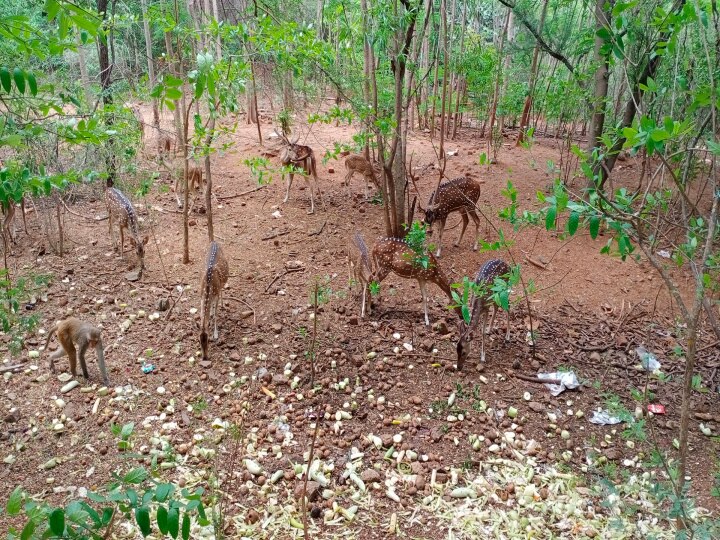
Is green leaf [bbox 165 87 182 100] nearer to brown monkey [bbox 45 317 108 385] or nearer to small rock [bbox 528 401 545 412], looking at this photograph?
brown monkey [bbox 45 317 108 385]

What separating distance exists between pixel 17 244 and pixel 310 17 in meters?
12.0

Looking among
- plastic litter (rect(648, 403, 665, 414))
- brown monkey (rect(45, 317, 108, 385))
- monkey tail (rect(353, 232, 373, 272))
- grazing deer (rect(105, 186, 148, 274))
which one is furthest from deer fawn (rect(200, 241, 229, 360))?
plastic litter (rect(648, 403, 665, 414))

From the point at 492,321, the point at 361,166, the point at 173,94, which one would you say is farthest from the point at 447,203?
the point at 173,94

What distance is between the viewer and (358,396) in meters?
4.86

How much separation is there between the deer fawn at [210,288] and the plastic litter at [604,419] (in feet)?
12.3

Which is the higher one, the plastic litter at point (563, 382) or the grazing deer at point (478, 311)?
the grazing deer at point (478, 311)

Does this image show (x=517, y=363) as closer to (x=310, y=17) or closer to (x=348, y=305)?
(x=348, y=305)

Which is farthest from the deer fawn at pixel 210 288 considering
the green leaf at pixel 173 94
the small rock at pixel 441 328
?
the green leaf at pixel 173 94

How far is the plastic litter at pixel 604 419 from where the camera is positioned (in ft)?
15.3

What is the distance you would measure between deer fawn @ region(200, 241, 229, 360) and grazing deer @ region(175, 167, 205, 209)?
133 inches

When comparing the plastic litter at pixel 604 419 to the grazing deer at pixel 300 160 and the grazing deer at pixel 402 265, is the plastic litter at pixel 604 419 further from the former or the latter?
the grazing deer at pixel 300 160

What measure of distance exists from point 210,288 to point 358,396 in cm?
190

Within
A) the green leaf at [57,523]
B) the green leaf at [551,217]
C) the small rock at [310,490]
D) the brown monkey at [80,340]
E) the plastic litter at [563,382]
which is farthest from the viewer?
the plastic litter at [563,382]

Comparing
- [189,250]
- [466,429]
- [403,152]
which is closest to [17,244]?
[189,250]
